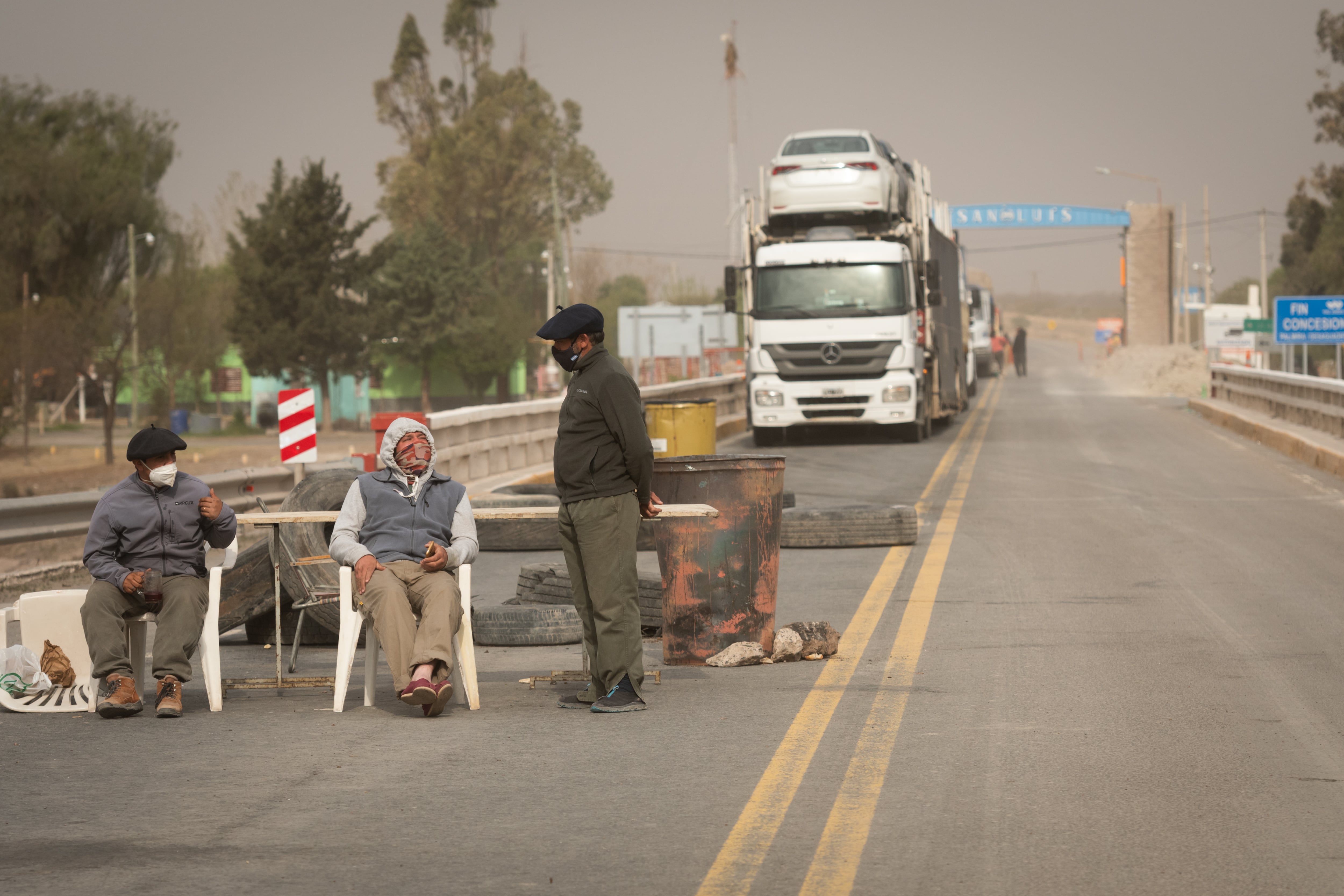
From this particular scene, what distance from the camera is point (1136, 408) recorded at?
35625mm

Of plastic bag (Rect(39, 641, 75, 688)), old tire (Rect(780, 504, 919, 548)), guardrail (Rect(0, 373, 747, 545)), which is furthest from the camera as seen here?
old tire (Rect(780, 504, 919, 548))

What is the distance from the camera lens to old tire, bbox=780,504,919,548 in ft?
42.0

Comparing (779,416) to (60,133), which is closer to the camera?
(779,416)

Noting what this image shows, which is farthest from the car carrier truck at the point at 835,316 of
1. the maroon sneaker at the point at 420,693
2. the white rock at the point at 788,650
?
the maroon sneaker at the point at 420,693

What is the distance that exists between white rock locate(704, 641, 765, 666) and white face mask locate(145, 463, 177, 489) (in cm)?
297

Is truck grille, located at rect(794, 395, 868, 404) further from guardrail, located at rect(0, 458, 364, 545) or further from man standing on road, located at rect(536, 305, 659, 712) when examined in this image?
man standing on road, located at rect(536, 305, 659, 712)

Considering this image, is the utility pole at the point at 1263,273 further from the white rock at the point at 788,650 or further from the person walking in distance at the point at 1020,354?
the white rock at the point at 788,650

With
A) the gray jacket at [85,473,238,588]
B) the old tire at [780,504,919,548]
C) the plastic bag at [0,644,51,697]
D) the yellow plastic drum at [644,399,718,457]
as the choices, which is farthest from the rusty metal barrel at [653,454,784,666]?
the yellow plastic drum at [644,399,718,457]

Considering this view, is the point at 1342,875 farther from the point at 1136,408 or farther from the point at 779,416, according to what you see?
the point at 1136,408

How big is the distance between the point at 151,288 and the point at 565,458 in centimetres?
4747

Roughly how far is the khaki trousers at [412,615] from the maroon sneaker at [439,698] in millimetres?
63

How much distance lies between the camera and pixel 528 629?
913cm

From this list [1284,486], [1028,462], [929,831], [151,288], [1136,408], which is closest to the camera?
[929,831]

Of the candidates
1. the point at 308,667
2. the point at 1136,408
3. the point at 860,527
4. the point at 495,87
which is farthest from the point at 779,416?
the point at 495,87
